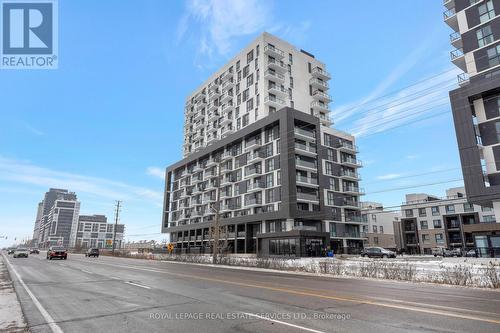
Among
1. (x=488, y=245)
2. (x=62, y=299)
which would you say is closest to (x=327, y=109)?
(x=488, y=245)

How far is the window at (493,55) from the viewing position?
44.6m

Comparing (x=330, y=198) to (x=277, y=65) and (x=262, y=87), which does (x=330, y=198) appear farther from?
(x=277, y=65)

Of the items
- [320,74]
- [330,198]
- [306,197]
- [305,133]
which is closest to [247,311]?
[306,197]

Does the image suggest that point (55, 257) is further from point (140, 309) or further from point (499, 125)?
point (499, 125)

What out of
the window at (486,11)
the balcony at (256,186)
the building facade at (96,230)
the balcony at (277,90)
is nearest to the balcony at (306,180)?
the balcony at (256,186)

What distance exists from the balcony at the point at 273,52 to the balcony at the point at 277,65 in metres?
1.11

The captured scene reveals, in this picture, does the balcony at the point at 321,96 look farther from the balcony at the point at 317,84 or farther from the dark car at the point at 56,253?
the dark car at the point at 56,253

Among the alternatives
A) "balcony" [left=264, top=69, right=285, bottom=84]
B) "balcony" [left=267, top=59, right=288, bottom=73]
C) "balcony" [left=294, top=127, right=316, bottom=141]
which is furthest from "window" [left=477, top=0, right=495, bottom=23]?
"balcony" [left=267, top=59, right=288, bottom=73]

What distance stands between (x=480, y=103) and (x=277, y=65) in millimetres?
39675

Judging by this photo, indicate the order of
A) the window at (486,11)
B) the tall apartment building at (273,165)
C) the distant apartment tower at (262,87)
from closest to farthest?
the window at (486,11), the tall apartment building at (273,165), the distant apartment tower at (262,87)

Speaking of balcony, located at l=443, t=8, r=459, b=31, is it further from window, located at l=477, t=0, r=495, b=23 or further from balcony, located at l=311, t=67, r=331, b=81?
balcony, located at l=311, t=67, r=331, b=81

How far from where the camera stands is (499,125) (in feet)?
144

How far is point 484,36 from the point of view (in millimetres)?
46531

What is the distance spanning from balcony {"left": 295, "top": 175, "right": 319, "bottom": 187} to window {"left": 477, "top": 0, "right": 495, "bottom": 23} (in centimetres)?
3563
